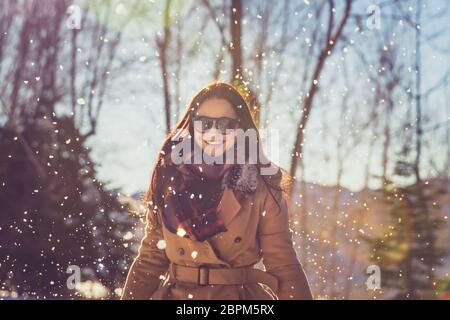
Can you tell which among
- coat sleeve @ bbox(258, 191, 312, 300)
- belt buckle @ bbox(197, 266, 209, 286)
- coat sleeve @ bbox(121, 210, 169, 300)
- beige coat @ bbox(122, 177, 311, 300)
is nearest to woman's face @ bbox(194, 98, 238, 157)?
Result: beige coat @ bbox(122, 177, 311, 300)

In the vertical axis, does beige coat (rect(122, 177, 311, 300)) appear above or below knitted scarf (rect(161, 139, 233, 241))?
below

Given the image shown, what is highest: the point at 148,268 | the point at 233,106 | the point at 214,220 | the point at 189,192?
the point at 233,106

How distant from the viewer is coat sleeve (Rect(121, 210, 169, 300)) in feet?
8.58

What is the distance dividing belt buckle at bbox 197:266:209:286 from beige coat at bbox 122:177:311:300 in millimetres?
28

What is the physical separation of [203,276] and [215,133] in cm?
71

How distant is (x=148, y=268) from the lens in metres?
2.65

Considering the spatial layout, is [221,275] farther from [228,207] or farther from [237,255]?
[228,207]

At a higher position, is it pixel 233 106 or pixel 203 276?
pixel 233 106

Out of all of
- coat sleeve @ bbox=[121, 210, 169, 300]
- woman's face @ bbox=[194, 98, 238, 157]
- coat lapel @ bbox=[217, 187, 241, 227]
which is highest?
woman's face @ bbox=[194, 98, 238, 157]

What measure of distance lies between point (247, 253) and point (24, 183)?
14.1 ft

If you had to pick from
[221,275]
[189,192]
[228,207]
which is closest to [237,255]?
[221,275]

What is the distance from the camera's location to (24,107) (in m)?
6.43

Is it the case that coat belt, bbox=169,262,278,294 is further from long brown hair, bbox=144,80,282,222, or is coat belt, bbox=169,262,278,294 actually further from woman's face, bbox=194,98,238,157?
woman's face, bbox=194,98,238,157
